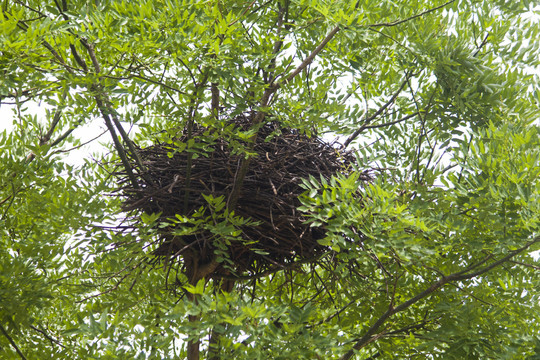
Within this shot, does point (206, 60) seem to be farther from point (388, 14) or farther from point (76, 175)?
point (76, 175)

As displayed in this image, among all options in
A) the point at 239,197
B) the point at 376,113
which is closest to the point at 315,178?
the point at 239,197

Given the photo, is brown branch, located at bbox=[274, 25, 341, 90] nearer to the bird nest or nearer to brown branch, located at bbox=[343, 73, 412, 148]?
the bird nest

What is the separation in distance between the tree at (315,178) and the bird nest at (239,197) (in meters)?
0.07

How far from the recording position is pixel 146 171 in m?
2.98

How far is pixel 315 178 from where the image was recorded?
2809mm

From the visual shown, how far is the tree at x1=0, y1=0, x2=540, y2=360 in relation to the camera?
240 centimetres

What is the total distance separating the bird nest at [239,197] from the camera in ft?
9.18

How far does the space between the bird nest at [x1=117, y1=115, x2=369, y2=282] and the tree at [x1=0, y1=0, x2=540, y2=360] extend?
0.07m

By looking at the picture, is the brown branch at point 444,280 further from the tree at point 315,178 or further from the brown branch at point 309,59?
the brown branch at point 309,59

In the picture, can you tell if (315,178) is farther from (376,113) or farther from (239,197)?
(376,113)

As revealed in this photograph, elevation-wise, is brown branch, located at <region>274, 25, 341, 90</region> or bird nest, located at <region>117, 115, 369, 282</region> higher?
brown branch, located at <region>274, 25, 341, 90</region>

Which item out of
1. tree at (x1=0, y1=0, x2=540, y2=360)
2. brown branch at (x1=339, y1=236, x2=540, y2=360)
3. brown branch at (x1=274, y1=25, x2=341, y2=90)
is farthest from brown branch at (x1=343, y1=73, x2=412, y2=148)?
brown branch at (x1=339, y1=236, x2=540, y2=360)

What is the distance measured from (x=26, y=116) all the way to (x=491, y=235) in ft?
11.9

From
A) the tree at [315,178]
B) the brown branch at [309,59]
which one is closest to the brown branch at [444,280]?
the tree at [315,178]
